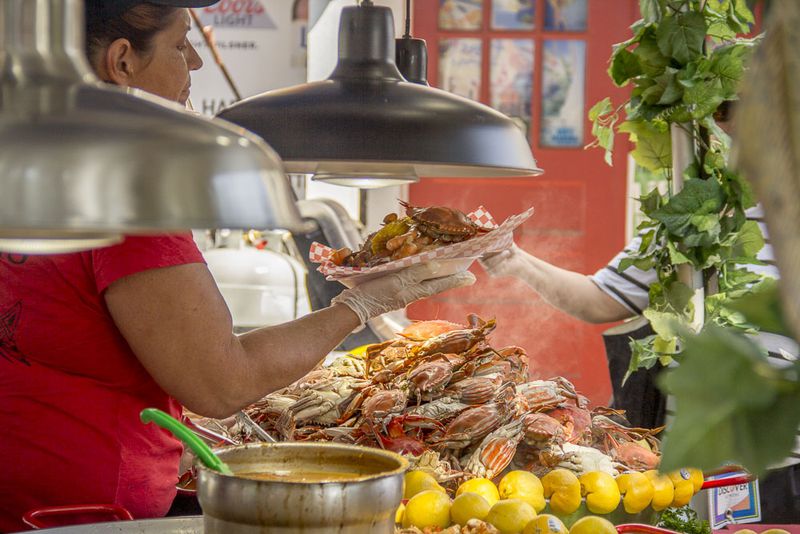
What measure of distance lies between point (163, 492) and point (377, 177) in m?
0.71

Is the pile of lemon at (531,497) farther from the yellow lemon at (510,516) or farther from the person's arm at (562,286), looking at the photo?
the person's arm at (562,286)

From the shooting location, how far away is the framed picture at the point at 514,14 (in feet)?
17.5

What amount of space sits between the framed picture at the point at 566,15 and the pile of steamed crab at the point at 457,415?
10.7 ft

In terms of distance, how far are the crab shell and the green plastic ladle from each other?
1.09 meters

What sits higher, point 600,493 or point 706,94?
point 706,94

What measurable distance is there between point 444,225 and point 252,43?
4319 millimetres

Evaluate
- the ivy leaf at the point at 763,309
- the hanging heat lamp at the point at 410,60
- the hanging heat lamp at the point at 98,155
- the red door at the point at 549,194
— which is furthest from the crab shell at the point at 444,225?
the red door at the point at 549,194

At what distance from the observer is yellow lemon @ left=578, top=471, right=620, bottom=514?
5.70 ft

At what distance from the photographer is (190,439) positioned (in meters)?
1.08

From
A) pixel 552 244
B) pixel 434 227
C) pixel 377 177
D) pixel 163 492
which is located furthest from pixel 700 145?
pixel 552 244

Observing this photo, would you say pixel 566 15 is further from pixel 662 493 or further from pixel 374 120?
pixel 374 120

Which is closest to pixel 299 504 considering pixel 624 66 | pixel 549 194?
pixel 624 66

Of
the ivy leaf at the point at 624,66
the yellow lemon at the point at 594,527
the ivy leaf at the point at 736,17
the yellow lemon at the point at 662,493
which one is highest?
the ivy leaf at the point at 736,17

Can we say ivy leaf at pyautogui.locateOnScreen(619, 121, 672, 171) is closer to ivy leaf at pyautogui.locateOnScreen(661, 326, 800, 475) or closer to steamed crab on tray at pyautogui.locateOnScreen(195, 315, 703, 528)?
steamed crab on tray at pyautogui.locateOnScreen(195, 315, 703, 528)
